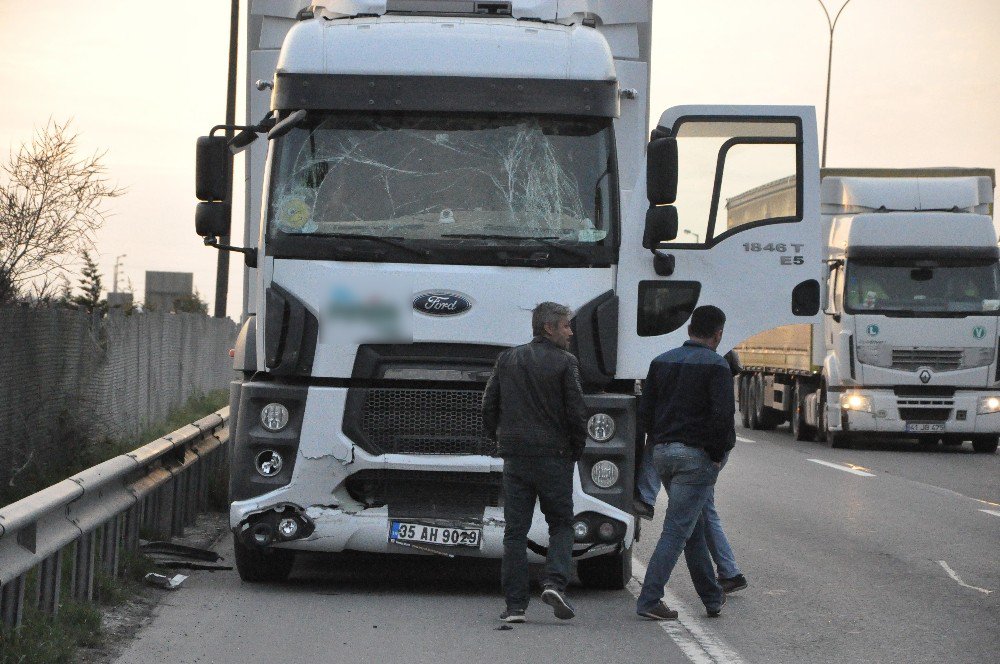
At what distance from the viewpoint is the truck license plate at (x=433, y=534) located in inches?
362

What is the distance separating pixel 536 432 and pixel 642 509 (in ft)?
4.92

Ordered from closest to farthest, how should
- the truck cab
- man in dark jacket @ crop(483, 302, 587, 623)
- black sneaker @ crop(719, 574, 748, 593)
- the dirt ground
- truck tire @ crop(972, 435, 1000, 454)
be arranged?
the dirt ground → man in dark jacket @ crop(483, 302, 587, 623) → black sneaker @ crop(719, 574, 748, 593) → the truck cab → truck tire @ crop(972, 435, 1000, 454)

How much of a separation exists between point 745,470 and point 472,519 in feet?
38.4

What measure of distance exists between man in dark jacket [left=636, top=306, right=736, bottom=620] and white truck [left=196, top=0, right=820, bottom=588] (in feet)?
1.40

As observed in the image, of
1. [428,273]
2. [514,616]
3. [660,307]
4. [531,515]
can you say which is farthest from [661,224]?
[514,616]

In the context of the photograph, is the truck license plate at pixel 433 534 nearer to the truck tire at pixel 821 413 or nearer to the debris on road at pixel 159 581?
the debris on road at pixel 159 581

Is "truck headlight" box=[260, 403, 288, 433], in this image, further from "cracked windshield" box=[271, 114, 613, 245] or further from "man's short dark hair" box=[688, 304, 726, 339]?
"man's short dark hair" box=[688, 304, 726, 339]

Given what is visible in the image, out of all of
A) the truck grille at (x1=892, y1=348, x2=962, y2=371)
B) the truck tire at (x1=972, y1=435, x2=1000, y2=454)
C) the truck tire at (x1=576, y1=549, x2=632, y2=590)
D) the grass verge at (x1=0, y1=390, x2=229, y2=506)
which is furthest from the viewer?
the truck tire at (x1=972, y1=435, x2=1000, y2=454)

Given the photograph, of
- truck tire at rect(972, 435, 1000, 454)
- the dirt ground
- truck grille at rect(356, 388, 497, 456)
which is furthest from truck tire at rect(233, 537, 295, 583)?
truck tire at rect(972, 435, 1000, 454)

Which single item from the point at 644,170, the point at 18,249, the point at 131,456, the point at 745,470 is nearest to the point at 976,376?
the point at 745,470

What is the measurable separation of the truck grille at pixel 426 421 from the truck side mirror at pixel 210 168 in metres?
1.48

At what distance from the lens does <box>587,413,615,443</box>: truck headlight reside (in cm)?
931

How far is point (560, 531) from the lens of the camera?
878cm

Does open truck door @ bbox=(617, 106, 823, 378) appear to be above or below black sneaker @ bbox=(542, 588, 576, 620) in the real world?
above
